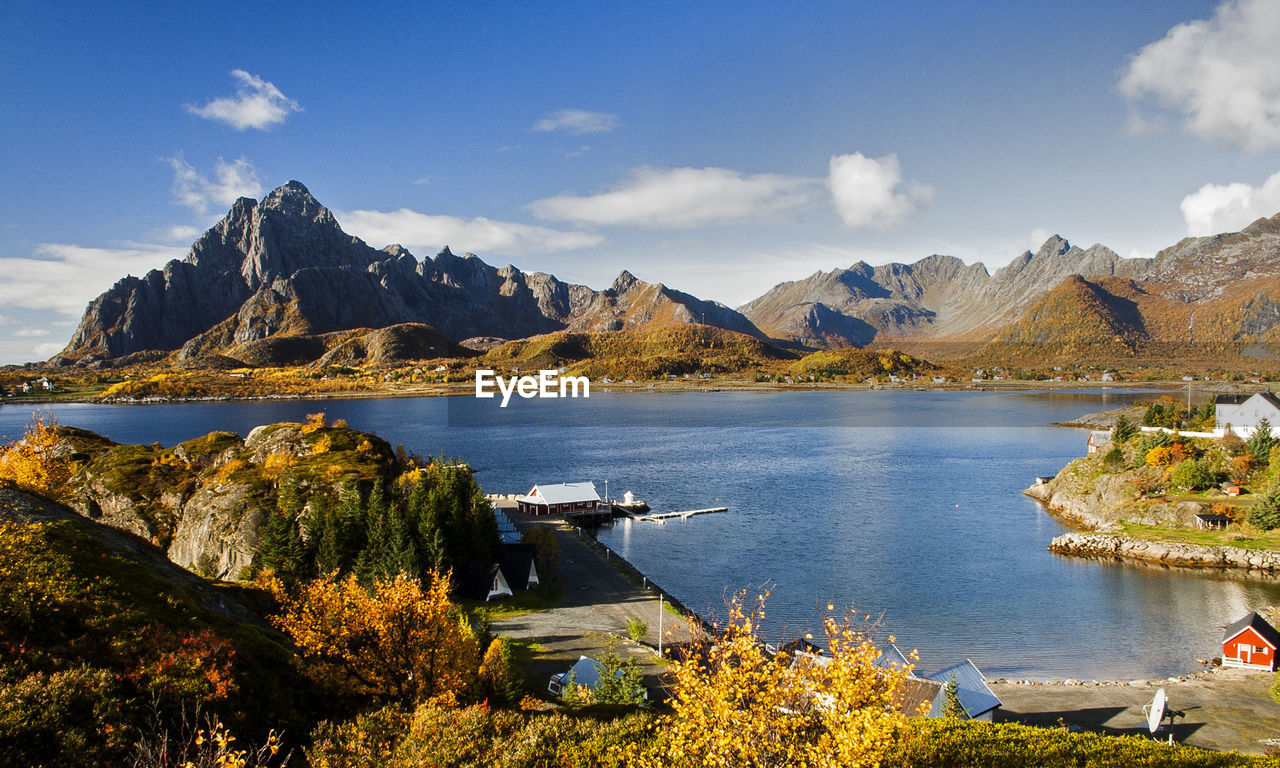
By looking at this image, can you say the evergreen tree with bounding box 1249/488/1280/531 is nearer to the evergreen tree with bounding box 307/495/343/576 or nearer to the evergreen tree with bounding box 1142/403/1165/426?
the evergreen tree with bounding box 1142/403/1165/426

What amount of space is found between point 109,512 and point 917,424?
439 feet

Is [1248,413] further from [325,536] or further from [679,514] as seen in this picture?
[325,536]

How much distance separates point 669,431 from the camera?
5049 inches

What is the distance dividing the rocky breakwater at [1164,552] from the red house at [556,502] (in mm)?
37303

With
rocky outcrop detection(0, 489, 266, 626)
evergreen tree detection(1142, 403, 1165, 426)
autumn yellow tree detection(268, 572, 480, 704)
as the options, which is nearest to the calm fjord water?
evergreen tree detection(1142, 403, 1165, 426)

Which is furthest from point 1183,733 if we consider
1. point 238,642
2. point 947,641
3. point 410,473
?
point 410,473

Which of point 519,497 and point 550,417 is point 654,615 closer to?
point 519,497

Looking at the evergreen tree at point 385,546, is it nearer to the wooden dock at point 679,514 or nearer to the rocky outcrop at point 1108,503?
the wooden dock at point 679,514

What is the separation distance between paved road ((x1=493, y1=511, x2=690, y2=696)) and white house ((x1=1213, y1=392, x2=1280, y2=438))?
59.1 metres

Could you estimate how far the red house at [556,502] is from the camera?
6075cm

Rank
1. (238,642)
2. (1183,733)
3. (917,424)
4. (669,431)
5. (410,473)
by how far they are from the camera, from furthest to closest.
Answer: (917,424) < (669,431) < (410,473) < (1183,733) < (238,642)

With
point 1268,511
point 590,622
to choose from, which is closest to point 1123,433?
point 1268,511

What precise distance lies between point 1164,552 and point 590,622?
4125 cm

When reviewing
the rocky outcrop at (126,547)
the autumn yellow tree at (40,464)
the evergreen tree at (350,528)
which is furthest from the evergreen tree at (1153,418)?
the autumn yellow tree at (40,464)
